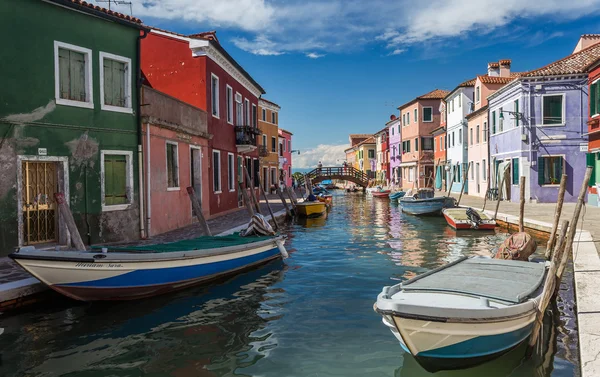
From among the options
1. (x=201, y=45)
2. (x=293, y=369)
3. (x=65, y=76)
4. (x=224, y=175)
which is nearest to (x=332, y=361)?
(x=293, y=369)

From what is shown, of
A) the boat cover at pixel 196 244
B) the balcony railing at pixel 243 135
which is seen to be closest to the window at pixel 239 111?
the balcony railing at pixel 243 135

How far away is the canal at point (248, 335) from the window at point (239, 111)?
13384 millimetres

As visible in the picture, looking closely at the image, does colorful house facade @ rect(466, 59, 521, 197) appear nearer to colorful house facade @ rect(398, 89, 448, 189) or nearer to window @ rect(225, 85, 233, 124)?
colorful house facade @ rect(398, 89, 448, 189)

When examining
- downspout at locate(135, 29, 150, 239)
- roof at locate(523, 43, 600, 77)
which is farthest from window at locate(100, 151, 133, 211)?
roof at locate(523, 43, 600, 77)

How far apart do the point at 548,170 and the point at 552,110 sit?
277cm

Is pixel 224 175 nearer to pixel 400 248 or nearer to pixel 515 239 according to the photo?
pixel 400 248

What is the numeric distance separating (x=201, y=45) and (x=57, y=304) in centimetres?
1171

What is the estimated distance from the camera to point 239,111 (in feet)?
77.3

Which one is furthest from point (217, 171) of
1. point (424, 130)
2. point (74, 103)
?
point (424, 130)

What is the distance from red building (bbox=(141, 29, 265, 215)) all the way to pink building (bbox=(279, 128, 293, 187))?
24.2 meters

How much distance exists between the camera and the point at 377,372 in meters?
5.46

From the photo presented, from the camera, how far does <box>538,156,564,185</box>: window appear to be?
22092 millimetres

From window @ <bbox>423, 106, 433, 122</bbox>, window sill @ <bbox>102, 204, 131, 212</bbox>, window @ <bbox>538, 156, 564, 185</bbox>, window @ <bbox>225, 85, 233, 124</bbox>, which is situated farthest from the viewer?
window @ <bbox>423, 106, 433, 122</bbox>

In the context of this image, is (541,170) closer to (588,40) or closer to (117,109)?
(588,40)
